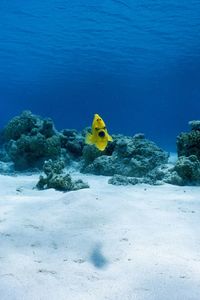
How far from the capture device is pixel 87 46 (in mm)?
40188

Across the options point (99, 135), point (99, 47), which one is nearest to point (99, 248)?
point (99, 135)

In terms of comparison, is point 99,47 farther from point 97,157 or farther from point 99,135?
point 99,135

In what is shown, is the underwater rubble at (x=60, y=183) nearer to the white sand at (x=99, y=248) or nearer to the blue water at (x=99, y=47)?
the white sand at (x=99, y=248)

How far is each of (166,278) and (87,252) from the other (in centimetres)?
106

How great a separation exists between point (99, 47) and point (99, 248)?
3887 centimetres

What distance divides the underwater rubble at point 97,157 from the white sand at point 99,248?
219 centimetres

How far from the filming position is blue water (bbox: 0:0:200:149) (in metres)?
29.7

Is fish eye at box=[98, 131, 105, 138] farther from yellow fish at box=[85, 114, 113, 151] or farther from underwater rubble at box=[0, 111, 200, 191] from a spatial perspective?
underwater rubble at box=[0, 111, 200, 191]

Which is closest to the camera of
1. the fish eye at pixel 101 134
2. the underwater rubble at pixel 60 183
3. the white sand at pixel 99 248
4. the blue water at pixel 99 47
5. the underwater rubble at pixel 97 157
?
the white sand at pixel 99 248

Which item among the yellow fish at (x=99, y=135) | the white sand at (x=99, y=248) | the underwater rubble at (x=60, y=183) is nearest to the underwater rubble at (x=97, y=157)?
the underwater rubble at (x=60, y=183)

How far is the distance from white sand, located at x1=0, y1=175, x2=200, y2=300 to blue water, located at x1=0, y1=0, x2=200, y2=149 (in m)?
26.0

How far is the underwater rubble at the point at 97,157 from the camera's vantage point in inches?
343

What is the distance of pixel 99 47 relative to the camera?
40562 mm

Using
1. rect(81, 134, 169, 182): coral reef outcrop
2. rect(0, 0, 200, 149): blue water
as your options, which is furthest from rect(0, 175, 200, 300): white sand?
rect(0, 0, 200, 149): blue water
